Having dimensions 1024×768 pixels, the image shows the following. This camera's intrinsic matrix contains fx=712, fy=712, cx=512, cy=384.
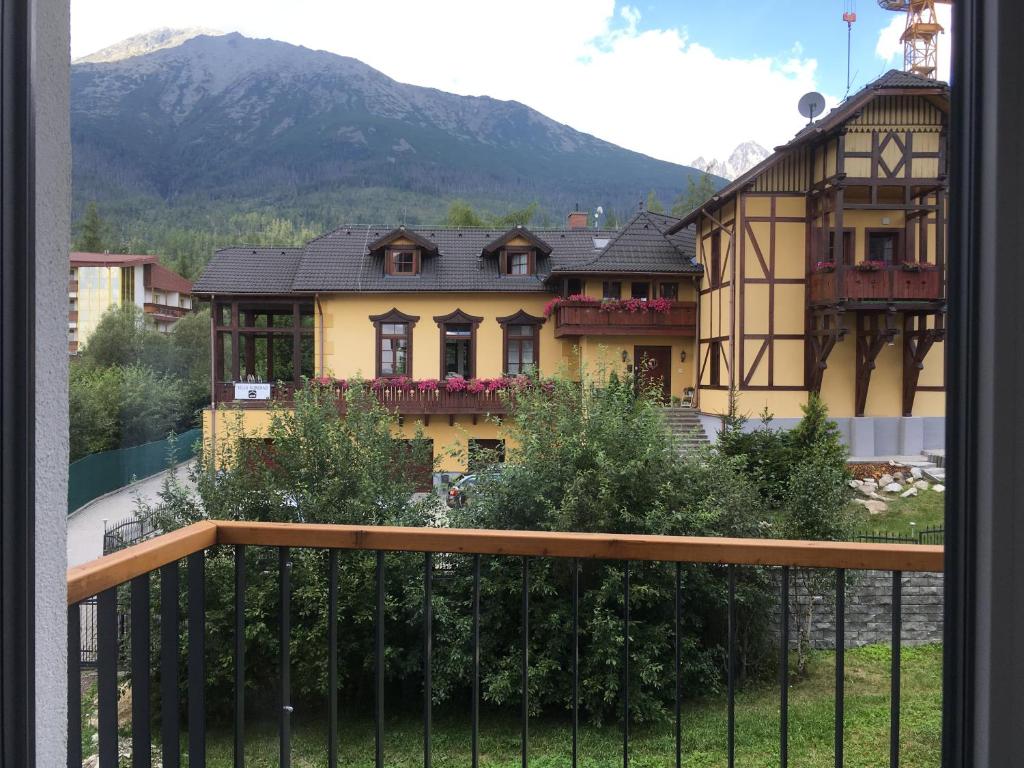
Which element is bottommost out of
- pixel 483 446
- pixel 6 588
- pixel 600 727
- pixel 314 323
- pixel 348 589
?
pixel 600 727

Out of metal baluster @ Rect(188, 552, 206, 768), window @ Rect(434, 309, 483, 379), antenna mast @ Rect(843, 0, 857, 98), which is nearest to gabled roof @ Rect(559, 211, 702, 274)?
window @ Rect(434, 309, 483, 379)

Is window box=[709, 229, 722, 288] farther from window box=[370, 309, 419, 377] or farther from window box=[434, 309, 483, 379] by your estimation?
window box=[370, 309, 419, 377]

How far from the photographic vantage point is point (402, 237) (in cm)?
580

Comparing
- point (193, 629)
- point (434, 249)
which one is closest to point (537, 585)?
point (434, 249)

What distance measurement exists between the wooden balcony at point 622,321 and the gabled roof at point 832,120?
3.15 feet

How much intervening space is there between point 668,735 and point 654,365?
3109mm

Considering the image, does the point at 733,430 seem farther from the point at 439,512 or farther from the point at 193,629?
the point at 193,629

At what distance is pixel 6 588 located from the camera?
0.70 m

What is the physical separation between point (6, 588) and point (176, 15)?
2.31 metres

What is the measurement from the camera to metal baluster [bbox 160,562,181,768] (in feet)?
4.24

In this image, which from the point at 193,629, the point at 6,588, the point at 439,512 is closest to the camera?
the point at 6,588

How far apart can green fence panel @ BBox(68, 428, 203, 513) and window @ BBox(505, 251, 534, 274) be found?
10.3 ft

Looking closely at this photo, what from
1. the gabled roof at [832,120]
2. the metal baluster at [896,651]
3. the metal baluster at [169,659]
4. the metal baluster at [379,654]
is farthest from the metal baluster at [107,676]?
the gabled roof at [832,120]

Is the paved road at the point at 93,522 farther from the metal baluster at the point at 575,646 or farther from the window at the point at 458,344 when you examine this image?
the window at the point at 458,344
